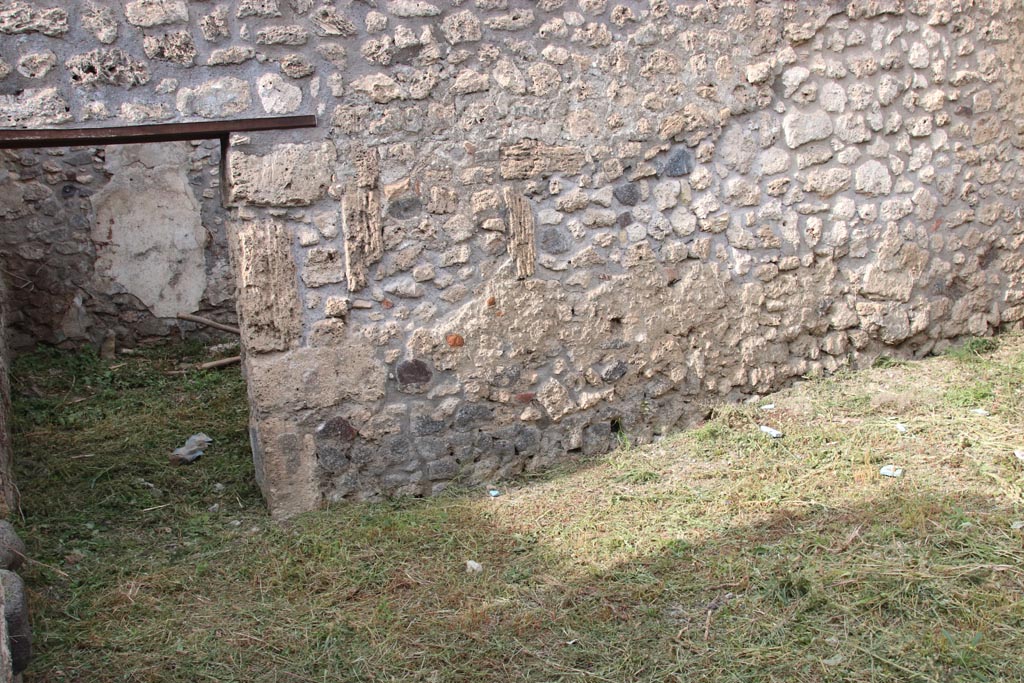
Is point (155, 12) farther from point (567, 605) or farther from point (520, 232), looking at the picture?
point (567, 605)

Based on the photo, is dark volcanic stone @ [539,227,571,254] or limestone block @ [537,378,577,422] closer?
dark volcanic stone @ [539,227,571,254]

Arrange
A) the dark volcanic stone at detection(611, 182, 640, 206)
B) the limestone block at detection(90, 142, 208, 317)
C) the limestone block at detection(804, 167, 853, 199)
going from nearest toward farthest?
1. the dark volcanic stone at detection(611, 182, 640, 206)
2. the limestone block at detection(804, 167, 853, 199)
3. the limestone block at detection(90, 142, 208, 317)

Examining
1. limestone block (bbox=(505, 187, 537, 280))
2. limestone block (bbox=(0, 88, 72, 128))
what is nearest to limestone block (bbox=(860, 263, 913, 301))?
limestone block (bbox=(505, 187, 537, 280))

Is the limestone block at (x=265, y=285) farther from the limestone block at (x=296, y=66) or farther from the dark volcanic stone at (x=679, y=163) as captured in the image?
the dark volcanic stone at (x=679, y=163)

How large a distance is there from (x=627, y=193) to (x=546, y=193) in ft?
1.45

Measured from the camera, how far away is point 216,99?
3973 millimetres

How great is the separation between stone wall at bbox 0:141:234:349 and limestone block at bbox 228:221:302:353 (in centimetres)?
364

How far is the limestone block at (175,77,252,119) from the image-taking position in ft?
12.9

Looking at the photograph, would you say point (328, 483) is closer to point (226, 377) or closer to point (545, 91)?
point (545, 91)

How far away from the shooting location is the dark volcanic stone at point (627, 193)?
4.68 metres

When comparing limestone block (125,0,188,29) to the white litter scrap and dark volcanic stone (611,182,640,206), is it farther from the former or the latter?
the white litter scrap

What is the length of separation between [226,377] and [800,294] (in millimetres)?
4132

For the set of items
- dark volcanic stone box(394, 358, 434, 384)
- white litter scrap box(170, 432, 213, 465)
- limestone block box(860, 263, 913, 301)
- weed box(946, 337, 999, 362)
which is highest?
limestone block box(860, 263, 913, 301)

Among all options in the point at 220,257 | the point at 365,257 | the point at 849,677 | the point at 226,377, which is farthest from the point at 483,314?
the point at 220,257
